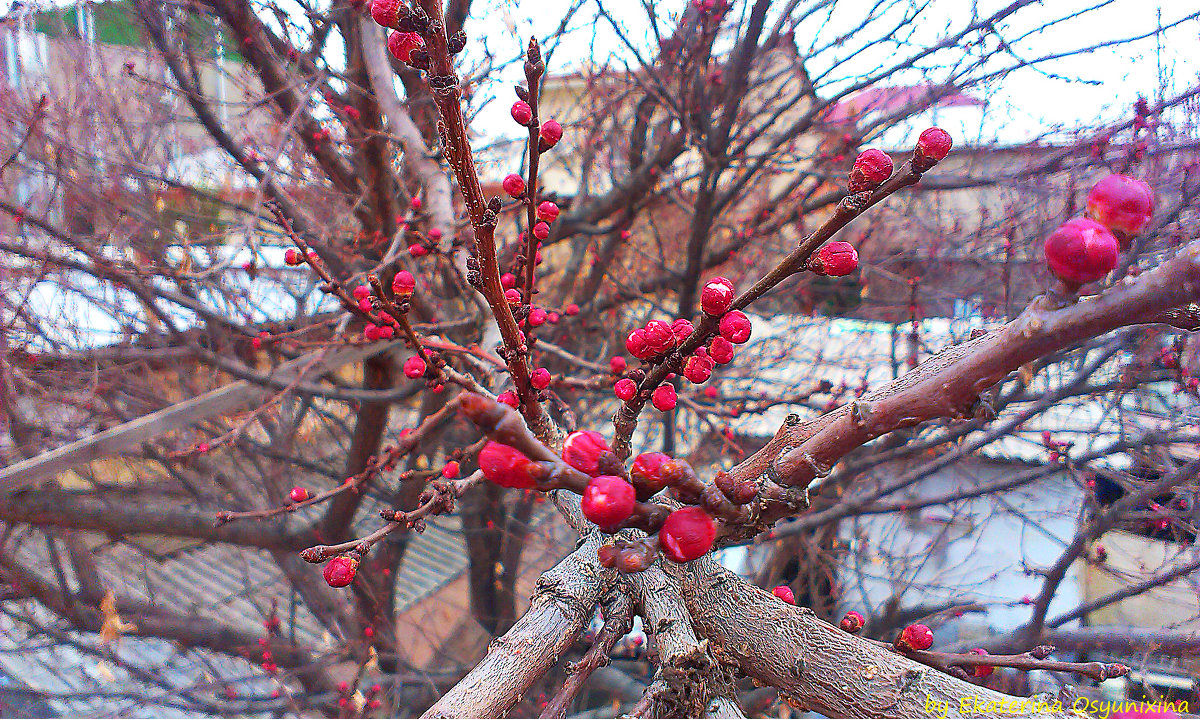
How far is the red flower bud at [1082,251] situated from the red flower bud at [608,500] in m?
0.49

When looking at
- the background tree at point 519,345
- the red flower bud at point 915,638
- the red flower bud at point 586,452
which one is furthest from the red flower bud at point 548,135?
the red flower bud at point 915,638

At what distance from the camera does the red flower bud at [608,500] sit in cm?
66

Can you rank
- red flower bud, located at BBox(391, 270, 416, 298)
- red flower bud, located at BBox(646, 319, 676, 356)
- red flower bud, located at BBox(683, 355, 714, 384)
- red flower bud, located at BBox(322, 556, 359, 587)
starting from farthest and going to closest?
red flower bud, located at BBox(391, 270, 416, 298)
red flower bud, located at BBox(322, 556, 359, 587)
red flower bud, located at BBox(683, 355, 714, 384)
red flower bud, located at BBox(646, 319, 676, 356)

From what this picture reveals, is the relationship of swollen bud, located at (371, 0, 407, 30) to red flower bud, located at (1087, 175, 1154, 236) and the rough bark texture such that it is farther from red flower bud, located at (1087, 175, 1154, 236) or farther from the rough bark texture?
the rough bark texture

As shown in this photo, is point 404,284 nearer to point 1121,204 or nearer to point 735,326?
point 735,326

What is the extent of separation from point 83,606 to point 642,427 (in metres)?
5.05

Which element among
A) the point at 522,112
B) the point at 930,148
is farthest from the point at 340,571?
the point at 930,148

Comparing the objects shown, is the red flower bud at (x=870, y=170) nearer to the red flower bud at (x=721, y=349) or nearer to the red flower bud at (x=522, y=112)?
the red flower bud at (x=721, y=349)

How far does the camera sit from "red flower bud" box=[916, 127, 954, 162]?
679mm

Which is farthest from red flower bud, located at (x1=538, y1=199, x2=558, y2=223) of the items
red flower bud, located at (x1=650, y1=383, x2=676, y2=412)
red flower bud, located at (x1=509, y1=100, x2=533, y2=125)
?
red flower bud, located at (x1=650, y1=383, x2=676, y2=412)

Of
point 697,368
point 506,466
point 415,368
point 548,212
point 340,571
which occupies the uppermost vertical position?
point 548,212

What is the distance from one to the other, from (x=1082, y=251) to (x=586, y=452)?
554mm

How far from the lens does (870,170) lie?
728 mm

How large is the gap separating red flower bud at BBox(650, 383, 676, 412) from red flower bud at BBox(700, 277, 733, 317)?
0.22m
